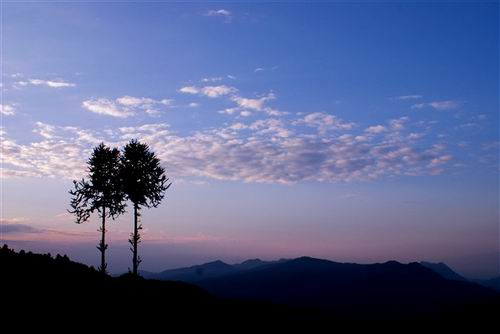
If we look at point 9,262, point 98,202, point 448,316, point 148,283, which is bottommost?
point 448,316

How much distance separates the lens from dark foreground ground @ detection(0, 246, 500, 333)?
75.8ft

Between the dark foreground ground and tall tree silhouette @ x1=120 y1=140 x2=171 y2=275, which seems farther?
tall tree silhouette @ x1=120 y1=140 x2=171 y2=275

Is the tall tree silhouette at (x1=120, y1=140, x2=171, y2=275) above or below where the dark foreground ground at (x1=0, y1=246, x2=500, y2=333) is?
above

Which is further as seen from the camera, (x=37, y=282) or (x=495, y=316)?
(x=495, y=316)

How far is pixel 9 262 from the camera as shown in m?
29.5

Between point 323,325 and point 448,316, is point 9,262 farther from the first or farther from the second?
point 448,316

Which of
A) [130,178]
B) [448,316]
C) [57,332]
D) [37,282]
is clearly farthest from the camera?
[448,316]

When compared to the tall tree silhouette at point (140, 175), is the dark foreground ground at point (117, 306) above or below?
below

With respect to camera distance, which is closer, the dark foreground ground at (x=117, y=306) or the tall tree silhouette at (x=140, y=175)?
the dark foreground ground at (x=117, y=306)

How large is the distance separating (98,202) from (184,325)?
23.4m

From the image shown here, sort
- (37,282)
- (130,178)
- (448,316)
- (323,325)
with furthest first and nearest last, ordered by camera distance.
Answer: (448,316) → (130,178) → (323,325) → (37,282)

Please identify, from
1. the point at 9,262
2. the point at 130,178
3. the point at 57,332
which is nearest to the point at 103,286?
the point at 9,262

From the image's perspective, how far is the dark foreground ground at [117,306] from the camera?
2309 cm

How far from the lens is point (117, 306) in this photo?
26.5 m
